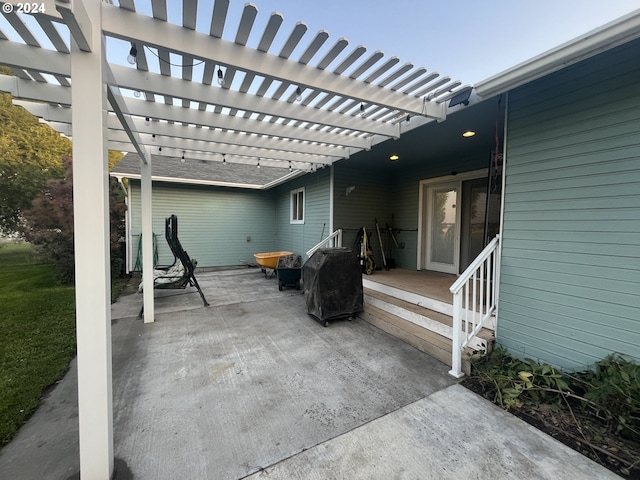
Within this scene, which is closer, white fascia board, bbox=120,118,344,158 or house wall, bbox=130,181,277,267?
white fascia board, bbox=120,118,344,158

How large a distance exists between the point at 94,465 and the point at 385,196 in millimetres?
6560

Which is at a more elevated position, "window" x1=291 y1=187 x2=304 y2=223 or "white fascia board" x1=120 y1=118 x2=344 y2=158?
"white fascia board" x1=120 y1=118 x2=344 y2=158

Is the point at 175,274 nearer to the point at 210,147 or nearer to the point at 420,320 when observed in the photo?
the point at 210,147

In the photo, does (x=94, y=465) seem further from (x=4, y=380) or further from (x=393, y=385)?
(x=393, y=385)

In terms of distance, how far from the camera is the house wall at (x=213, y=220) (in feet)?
28.7

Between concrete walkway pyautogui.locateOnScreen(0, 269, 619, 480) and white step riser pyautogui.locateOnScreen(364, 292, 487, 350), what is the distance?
0.41 m

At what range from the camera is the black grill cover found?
4.21 meters

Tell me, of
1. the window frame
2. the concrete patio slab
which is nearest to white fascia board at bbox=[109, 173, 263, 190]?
the window frame

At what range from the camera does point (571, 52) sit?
80.8 inches

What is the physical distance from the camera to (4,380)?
8.79 ft

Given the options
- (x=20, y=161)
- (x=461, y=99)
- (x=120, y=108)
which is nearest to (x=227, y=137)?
(x=120, y=108)

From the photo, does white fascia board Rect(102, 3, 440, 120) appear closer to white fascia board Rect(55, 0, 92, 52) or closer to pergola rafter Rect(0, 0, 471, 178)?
pergola rafter Rect(0, 0, 471, 178)

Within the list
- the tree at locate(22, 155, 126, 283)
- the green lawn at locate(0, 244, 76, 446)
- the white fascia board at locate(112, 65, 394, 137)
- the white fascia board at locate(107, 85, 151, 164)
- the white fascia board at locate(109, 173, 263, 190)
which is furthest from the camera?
the white fascia board at locate(109, 173, 263, 190)

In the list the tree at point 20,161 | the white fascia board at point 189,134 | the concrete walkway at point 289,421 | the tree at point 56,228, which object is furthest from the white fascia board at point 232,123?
the tree at point 20,161
